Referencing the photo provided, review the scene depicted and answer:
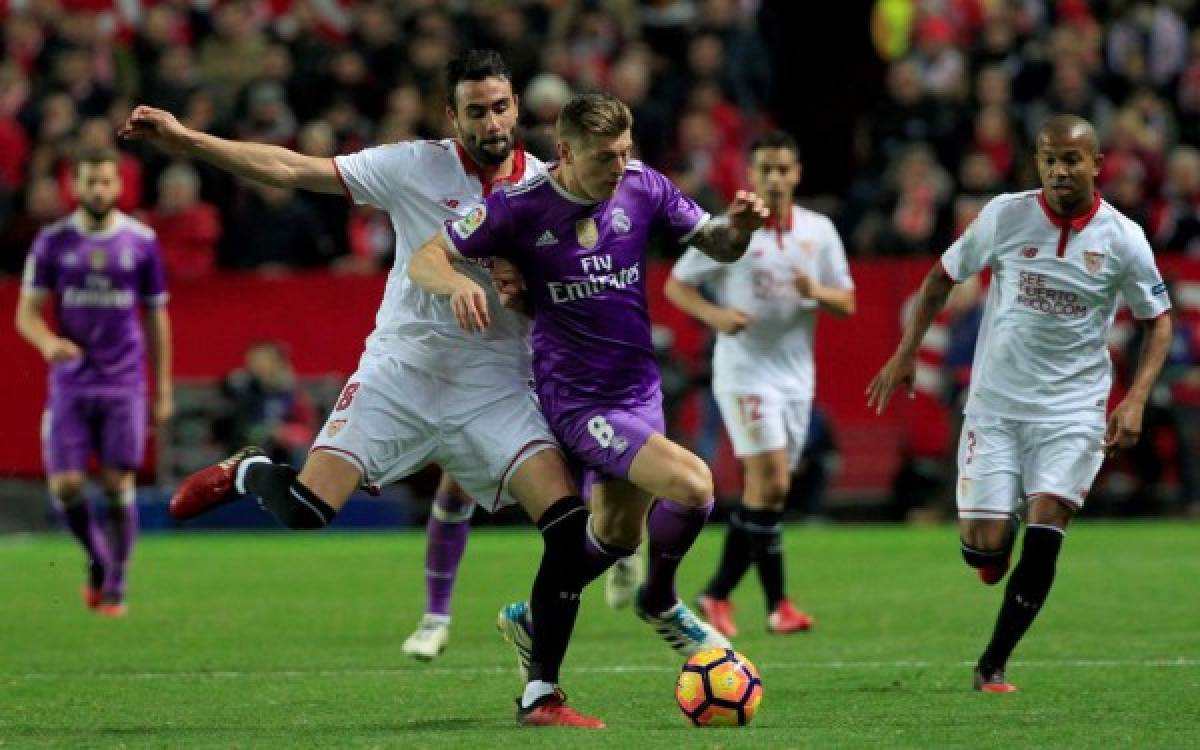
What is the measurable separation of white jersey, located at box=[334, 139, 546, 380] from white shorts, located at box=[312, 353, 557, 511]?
0.07m

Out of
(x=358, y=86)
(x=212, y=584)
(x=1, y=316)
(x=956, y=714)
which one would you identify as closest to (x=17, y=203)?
(x=1, y=316)

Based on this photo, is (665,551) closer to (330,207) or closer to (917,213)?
(917,213)

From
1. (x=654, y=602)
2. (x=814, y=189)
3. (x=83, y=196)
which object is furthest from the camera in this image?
(x=814, y=189)

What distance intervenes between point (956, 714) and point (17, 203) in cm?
1476

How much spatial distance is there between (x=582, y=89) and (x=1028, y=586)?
13057 millimetres

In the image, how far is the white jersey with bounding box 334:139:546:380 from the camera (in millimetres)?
9250

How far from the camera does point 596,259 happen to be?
29.0 ft

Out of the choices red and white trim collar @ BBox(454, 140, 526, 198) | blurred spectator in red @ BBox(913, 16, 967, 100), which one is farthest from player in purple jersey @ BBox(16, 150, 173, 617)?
blurred spectator in red @ BBox(913, 16, 967, 100)

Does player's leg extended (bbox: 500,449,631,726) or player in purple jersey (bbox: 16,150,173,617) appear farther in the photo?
player in purple jersey (bbox: 16,150,173,617)

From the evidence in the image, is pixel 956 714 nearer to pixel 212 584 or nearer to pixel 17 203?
pixel 212 584

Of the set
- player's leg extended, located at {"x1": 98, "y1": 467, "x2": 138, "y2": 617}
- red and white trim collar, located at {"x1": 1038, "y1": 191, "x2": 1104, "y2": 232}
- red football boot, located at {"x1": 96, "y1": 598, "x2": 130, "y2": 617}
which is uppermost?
red and white trim collar, located at {"x1": 1038, "y1": 191, "x2": 1104, "y2": 232}

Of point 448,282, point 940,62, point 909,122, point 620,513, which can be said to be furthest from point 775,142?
point 940,62

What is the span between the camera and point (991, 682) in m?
9.55

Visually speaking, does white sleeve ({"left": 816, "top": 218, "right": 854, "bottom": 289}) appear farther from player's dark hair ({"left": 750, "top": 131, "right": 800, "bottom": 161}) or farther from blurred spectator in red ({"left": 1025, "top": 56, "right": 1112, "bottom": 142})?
blurred spectator in red ({"left": 1025, "top": 56, "right": 1112, "bottom": 142})
